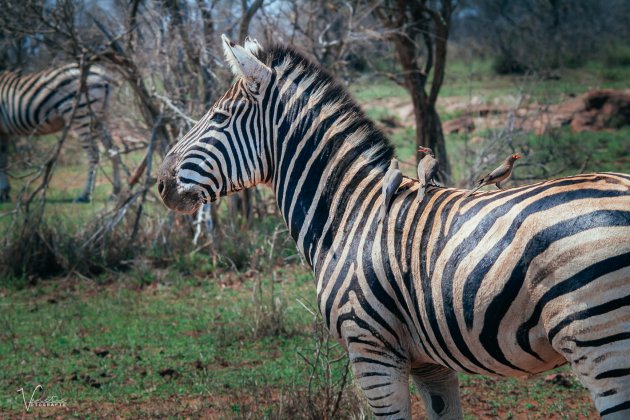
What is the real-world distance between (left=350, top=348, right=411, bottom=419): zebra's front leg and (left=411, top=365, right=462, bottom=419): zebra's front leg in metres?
0.37

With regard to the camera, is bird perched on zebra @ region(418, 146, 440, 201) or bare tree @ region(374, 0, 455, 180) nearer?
bird perched on zebra @ region(418, 146, 440, 201)

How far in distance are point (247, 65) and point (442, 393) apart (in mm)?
1946

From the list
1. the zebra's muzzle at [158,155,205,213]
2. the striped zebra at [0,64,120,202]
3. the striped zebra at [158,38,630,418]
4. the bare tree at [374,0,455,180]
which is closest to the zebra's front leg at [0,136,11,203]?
the striped zebra at [0,64,120,202]

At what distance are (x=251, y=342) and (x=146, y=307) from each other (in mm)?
1664

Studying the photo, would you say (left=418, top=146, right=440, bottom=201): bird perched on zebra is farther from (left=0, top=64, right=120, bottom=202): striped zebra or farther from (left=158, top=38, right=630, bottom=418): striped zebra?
(left=0, top=64, right=120, bottom=202): striped zebra

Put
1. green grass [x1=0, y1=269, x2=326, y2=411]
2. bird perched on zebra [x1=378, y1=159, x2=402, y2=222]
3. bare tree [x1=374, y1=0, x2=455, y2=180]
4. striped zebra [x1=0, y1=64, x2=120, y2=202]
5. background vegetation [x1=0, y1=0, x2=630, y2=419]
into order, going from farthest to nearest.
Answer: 1. striped zebra [x1=0, y1=64, x2=120, y2=202]
2. bare tree [x1=374, y1=0, x2=455, y2=180]
3. green grass [x1=0, y1=269, x2=326, y2=411]
4. background vegetation [x1=0, y1=0, x2=630, y2=419]
5. bird perched on zebra [x1=378, y1=159, x2=402, y2=222]

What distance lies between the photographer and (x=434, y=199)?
3557mm

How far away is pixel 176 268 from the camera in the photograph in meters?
9.16

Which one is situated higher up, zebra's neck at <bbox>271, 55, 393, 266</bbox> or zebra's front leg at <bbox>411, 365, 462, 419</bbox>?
zebra's neck at <bbox>271, 55, 393, 266</bbox>

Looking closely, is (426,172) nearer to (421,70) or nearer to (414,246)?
(414,246)

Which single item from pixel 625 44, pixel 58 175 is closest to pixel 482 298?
pixel 58 175

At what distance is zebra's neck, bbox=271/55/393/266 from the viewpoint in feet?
12.8

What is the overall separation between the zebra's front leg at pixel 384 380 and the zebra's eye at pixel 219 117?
1438mm

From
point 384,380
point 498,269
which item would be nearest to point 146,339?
point 384,380
